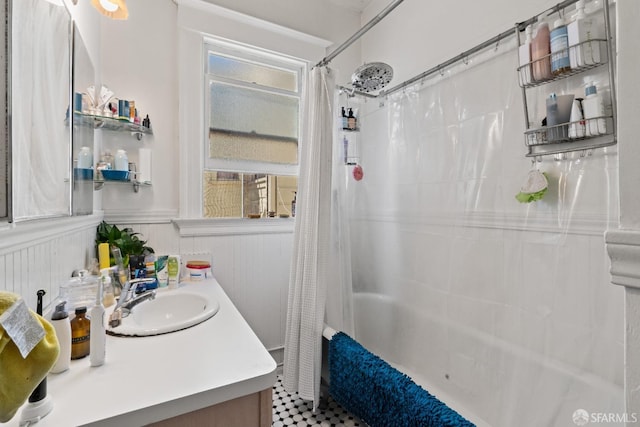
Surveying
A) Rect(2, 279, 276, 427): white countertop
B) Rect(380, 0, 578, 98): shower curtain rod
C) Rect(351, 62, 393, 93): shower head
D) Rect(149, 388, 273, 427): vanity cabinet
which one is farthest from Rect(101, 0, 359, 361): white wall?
Rect(149, 388, 273, 427): vanity cabinet

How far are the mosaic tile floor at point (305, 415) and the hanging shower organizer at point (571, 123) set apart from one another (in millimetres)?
1646

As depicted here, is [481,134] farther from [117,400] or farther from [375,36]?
[117,400]

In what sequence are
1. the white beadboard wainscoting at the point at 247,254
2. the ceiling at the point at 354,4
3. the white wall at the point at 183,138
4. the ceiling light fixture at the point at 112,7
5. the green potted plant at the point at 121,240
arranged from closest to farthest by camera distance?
the ceiling light fixture at the point at 112,7
the green potted plant at the point at 121,240
the white wall at the point at 183,138
the white beadboard wainscoting at the point at 247,254
the ceiling at the point at 354,4

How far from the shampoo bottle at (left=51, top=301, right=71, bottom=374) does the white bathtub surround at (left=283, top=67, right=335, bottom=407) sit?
1059 millimetres

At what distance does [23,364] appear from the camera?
392 mm

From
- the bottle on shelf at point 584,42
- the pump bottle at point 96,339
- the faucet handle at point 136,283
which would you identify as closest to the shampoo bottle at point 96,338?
the pump bottle at point 96,339

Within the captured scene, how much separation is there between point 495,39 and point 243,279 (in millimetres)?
1966

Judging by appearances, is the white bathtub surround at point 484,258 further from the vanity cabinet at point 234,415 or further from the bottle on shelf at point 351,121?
the vanity cabinet at point 234,415

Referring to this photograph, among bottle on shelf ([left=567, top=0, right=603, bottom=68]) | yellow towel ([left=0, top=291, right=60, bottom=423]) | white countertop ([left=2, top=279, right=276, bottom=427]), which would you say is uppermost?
bottle on shelf ([left=567, top=0, right=603, bottom=68])

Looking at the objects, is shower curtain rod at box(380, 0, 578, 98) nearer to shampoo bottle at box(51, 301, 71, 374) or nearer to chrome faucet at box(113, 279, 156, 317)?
chrome faucet at box(113, 279, 156, 317)

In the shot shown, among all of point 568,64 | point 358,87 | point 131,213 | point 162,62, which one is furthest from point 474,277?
point 162,62

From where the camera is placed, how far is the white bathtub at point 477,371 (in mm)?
1175

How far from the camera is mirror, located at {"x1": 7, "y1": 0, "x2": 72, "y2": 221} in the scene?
2.20 ft

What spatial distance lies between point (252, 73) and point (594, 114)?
78.3 inches
